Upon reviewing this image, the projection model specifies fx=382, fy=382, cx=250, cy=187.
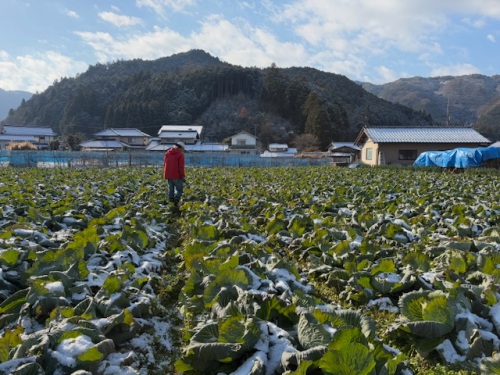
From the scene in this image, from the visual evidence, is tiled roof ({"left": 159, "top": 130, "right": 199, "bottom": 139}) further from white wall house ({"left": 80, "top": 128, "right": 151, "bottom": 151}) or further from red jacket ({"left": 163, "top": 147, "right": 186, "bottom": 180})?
red jacket ({"left": 163, "top": 147, "right": 186, "bottom": 180})

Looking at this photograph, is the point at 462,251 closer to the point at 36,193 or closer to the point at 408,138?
the point at 36,193

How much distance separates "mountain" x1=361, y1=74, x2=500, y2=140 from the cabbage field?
3059 inches

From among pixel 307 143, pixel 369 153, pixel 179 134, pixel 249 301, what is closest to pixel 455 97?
pixel 307 143

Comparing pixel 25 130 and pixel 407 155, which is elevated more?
pixel 25 130

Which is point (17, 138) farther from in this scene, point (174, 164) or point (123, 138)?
point (174, 164)

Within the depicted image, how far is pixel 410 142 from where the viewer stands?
3381 centimetres

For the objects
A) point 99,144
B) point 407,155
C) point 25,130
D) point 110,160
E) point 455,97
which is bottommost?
point 110,160

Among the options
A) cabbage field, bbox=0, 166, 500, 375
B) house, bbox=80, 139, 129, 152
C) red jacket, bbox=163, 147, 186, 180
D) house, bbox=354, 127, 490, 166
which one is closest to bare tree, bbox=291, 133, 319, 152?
house, bbox=354, 127, 490, 166

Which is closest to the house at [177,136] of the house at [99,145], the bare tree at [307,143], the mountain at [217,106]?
the house at [99,145]

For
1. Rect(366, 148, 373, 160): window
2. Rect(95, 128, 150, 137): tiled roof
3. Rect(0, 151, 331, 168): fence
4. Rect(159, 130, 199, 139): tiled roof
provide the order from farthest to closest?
Rect(95, 128, 150, 137): tiled roof
Rect(159, 130, 199, 139): tiled roof
Rect(366, 148, 373, 160): window
Rect(0, 151, 331, 168): fence

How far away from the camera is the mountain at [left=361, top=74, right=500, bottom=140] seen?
92.4 meters

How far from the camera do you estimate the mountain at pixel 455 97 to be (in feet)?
303

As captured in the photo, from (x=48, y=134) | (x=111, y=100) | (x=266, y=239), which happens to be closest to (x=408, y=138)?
(x=266, y=239)

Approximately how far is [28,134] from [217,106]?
39.3 metres
